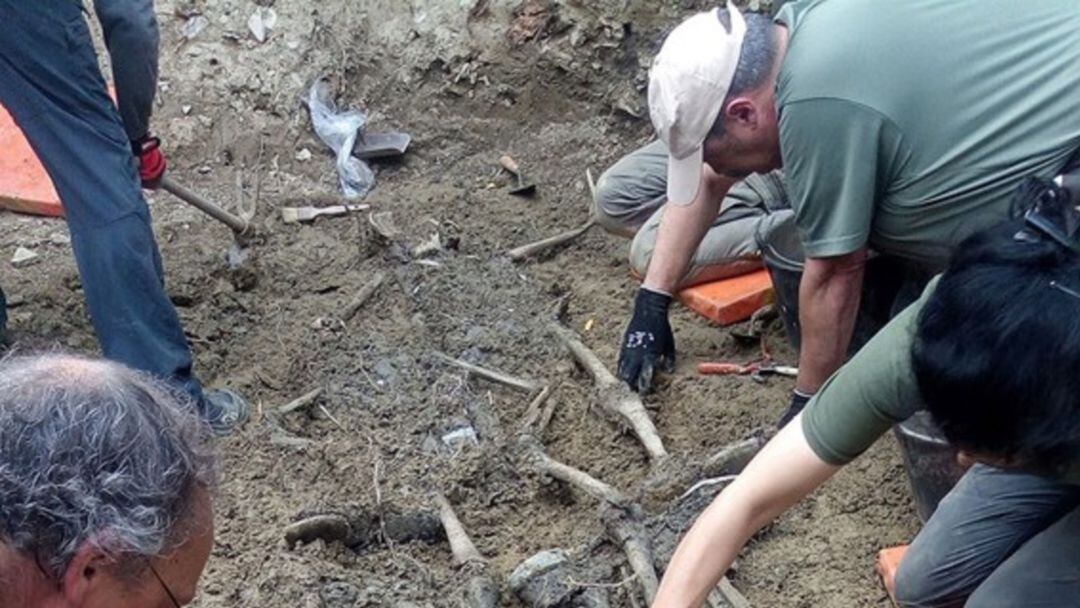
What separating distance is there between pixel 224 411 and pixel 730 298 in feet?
5.83

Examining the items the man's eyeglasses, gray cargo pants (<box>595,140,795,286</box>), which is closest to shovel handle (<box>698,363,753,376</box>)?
gray cargo pants (<box>595,140,795,286</box>)

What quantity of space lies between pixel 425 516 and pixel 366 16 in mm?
3585

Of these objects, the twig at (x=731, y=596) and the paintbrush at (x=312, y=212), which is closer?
the twig at (x=731, y=596)

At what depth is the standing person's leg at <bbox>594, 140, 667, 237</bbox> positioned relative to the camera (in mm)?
5168

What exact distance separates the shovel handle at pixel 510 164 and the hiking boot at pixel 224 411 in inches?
84.6

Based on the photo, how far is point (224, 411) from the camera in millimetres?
4309

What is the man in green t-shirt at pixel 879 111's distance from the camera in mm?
3445

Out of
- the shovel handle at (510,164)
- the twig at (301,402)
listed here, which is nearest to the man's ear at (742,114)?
the twig at (301,402)

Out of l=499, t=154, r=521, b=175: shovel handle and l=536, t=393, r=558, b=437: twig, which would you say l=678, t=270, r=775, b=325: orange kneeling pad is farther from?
l=499, t=154, r=521, b=175: shovel handle

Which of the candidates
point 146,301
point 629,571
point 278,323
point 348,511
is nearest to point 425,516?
point 348,511

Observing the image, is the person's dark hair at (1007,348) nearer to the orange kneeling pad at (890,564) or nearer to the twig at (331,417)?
the orange kneeling pad at (890,564)

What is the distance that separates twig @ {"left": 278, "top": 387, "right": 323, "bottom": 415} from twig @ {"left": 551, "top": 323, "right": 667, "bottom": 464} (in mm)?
879

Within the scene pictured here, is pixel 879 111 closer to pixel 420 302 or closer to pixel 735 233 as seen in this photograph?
pixel 735 233

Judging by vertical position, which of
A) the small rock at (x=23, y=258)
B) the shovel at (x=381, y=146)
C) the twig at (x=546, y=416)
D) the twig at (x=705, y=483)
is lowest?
the small rock at (x=23, y=258)
